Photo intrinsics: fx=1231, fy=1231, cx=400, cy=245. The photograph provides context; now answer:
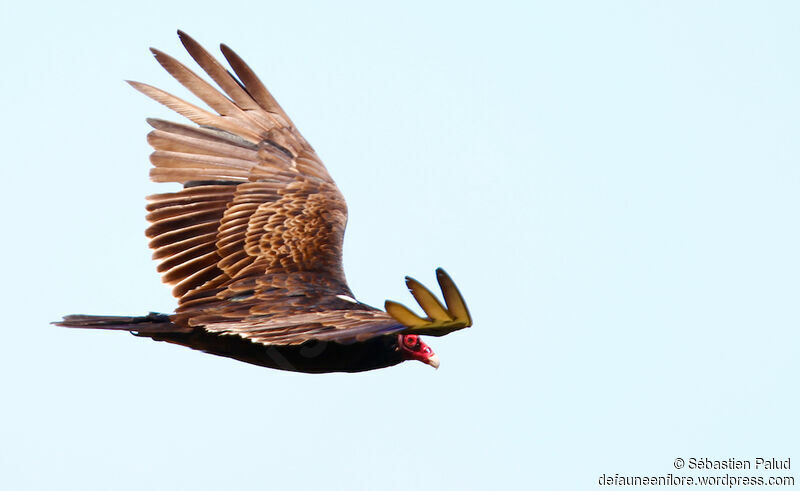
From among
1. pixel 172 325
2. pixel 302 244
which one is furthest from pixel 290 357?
pixel 302 244

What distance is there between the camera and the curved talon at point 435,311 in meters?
6.56

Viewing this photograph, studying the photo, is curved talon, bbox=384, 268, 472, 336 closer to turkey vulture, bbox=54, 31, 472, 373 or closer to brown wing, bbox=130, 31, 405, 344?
turkey vulture, bbox=54, 31, 472, 373

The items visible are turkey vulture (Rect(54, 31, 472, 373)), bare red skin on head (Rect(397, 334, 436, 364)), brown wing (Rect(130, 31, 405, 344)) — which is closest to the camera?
turkey vulture (Rect(54, 31, 472, 373))

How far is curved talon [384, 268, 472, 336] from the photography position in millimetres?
6559

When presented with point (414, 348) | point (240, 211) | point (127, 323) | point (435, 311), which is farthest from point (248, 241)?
point (435, 311)

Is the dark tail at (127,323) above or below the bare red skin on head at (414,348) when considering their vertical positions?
above

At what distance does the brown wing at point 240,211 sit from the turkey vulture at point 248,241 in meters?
0.01

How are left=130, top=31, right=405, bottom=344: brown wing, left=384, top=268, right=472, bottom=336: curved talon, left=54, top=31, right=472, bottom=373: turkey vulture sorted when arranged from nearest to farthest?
1. left=384, top=268, right=472, bottom=336: curved talon
2. left=54, top=31, right=472, bottom=373: turkey vulture
3. left=130, top=31, right=405, bottom=344: brown wing

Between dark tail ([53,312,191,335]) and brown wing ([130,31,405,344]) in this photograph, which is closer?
dark tail ([53,312,191,335])

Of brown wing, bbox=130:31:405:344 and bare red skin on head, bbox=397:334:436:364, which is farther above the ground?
brown wing, bbox=130:31:405:344

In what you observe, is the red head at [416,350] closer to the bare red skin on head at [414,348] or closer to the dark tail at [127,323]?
the bare red skin on head at [414,348]

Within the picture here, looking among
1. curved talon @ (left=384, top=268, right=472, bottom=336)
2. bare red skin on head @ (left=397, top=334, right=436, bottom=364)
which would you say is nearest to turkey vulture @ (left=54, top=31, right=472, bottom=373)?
bare red skin on head @ (left=397, top=334, right=436, bottom=364)

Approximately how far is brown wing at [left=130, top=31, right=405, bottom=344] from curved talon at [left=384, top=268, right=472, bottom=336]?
1.98m

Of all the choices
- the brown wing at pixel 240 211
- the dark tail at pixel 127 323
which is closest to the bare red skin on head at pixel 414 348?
the brown wing at pixel 240 211
